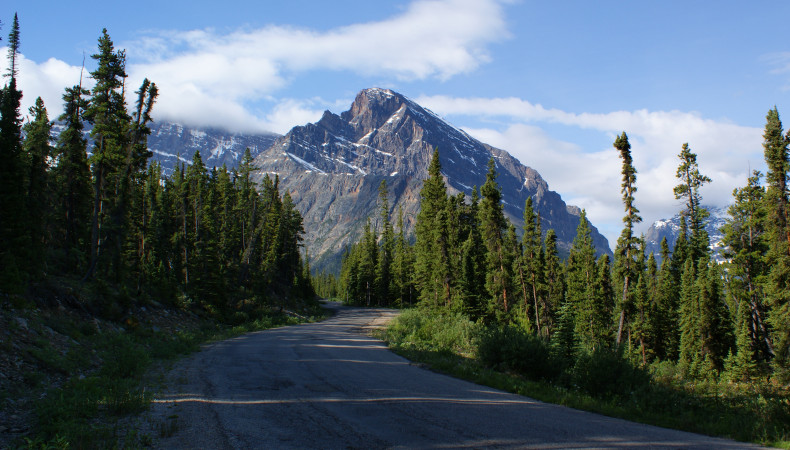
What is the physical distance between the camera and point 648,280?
54875 millimetres

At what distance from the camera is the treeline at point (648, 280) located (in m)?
29.3

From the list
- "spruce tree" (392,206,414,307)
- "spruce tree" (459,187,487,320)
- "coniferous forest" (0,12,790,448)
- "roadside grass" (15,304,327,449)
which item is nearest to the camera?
"roadside grass" (15,304,327,449)

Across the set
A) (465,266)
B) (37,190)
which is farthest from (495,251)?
(37,190)

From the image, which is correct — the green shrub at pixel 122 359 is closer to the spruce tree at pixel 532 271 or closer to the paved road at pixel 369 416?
the paved road at pixel 369 416

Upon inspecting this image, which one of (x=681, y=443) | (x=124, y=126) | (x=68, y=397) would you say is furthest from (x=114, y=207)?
(x=681, y=443)

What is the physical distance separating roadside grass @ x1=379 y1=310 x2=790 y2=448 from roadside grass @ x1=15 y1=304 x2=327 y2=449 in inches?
334

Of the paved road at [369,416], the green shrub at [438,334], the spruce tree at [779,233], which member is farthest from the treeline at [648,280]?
the paved road at [369,416]

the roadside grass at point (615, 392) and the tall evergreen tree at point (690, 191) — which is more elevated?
the tall evergreen tree at point (690, 191)

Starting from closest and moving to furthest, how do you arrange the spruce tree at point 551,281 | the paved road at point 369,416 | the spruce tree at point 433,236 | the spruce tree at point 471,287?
the paved road at point 369,416 → the spruce tree at point 471,287 → the spruce tree at point 433,236 → the spruce tree at point 551,281

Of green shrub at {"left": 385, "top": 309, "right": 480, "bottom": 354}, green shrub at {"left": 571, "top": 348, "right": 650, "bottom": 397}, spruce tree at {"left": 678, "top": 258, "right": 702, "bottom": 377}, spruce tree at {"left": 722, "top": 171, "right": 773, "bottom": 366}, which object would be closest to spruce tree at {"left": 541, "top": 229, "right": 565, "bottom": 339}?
spruce tree at {"left": 678, "top": 258, "right": 702, "bottom": 377}

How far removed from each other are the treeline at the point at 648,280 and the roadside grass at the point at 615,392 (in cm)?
588

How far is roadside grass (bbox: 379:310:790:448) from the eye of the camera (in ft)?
27.4

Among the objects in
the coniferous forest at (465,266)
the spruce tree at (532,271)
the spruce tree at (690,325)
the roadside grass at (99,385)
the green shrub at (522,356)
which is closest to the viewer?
the roadside grass at (99,385)

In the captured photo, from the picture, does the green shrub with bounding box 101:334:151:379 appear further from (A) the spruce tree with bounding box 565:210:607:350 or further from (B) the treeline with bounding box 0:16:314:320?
(A) the spruce tree with bounding box 565:210:607:350
